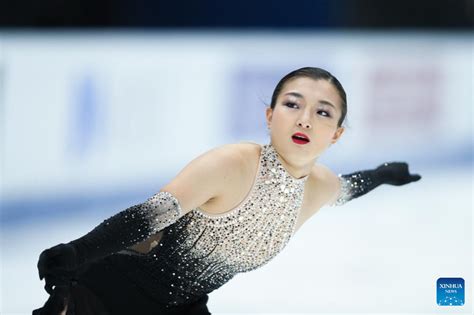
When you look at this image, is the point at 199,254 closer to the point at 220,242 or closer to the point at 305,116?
the point at 220,242

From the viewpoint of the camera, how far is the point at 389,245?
8.14 ft

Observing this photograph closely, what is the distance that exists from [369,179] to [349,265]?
1.06 ft

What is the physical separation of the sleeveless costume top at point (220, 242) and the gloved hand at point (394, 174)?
0.40 m

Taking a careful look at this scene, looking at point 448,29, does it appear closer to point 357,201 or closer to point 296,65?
point 296,65

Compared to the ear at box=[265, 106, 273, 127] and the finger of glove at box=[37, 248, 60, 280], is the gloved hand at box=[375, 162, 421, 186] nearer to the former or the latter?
the ear at box=[265, 106, 273, 127]

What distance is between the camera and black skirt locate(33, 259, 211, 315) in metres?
1.99

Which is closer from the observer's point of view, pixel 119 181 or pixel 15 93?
pixel 119 181

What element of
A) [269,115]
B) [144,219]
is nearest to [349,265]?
[269,115]

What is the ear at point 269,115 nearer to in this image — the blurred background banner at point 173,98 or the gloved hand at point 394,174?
the gloved hand at point 394,174

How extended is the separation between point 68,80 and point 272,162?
4.34 ft

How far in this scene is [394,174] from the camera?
7.94 ft

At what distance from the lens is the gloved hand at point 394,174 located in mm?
2402
